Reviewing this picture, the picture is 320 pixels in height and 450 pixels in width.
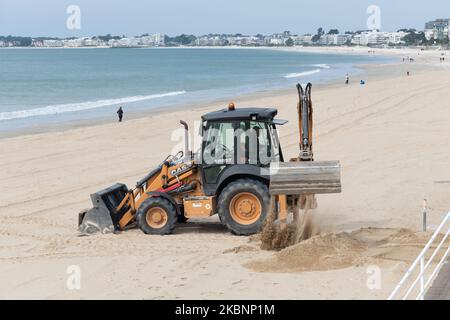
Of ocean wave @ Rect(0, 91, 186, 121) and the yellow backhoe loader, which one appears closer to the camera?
the yellow backhoe loader

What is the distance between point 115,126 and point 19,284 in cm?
2344

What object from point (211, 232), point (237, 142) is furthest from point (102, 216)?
point (237, 142)

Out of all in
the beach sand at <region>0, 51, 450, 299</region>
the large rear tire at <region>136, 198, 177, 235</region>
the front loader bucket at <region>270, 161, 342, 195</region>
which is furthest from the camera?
the large rear tire at <region>136, 198, 177, 235</region>

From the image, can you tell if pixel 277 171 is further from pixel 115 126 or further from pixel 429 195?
pixel 115 126

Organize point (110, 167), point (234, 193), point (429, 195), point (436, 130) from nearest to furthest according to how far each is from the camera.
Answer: point (234, 193)
point (429, 195)
point (110, 167)
point (436, 130)

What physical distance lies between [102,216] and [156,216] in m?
1.01

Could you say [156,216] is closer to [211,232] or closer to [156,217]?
[156,217]

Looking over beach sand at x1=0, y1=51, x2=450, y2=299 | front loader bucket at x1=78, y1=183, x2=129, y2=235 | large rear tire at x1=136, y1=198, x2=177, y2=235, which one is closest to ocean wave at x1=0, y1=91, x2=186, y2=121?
beach sand at x1=0, y1=51, x2=450, y2=299

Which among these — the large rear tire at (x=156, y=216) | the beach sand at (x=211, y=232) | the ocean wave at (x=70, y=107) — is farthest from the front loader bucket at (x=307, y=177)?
the ocean wave at (x=70, y=107)

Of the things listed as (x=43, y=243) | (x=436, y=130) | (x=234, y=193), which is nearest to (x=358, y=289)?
(x=234, y=193)

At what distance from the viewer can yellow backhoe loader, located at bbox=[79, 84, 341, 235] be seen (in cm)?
1291

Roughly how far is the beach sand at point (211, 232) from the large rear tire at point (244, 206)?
0.78ft

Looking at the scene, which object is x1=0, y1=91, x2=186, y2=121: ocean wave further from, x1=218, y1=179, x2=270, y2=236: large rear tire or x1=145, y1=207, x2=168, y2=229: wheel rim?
x1=218, y1=179, x2=270, y2=236: large rear tire

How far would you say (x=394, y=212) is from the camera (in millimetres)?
15219
